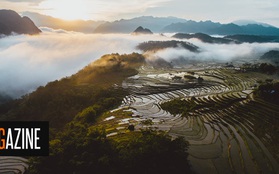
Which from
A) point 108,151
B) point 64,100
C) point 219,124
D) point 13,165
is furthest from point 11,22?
point 108,151

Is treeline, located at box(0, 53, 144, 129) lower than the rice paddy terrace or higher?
lower

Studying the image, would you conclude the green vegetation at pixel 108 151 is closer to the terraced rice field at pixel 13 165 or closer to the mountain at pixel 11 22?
the terraced rice field at pixel 13 165

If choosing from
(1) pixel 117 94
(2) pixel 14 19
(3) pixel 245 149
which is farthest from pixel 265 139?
(2) pixel 14 19

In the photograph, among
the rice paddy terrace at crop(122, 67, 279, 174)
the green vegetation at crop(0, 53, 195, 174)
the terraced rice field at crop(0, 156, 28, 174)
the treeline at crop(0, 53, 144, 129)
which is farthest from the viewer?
the treeline at crop(0, 53, 144, 129)

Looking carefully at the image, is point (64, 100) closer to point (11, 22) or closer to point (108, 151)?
point (108, 151)

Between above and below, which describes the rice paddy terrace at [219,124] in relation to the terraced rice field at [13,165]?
above

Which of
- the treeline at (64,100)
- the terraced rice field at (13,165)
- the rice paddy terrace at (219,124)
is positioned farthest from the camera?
the treeline at (64,100)

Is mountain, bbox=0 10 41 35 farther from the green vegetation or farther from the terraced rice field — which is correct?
the terraced rice field

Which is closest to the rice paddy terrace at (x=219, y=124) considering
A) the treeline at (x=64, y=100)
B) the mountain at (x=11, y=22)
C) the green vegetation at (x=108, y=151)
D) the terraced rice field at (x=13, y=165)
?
the green vegetation at (x=108, y=151)

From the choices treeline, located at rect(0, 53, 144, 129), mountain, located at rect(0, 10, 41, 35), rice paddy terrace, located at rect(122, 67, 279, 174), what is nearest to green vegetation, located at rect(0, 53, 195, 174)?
rice paddy terrace, located at rect(122, 67, 279, 174)
